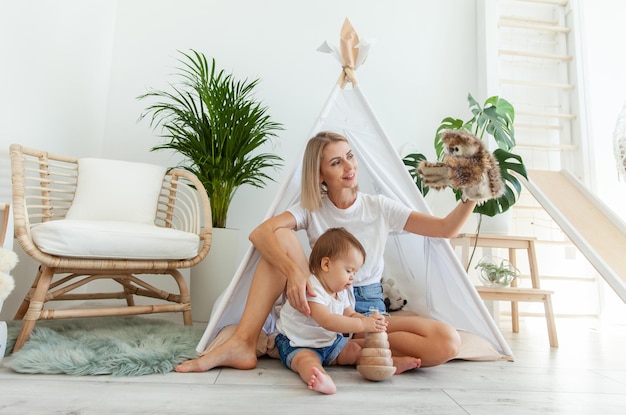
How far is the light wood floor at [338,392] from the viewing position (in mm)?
939

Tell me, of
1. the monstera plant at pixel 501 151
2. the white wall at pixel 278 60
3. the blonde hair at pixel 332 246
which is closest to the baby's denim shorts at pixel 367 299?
the blonde hair at pixel 332 246

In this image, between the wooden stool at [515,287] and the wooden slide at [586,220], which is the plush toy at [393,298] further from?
the wooden slide at [586,220]

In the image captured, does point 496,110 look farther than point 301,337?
Yes

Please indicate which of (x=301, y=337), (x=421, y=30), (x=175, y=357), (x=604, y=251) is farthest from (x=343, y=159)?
(x=421, y=30)

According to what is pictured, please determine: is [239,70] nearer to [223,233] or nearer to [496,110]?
[223,233]

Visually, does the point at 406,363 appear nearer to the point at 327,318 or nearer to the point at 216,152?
the point at 327,318

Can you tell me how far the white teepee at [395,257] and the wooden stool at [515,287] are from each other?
0.42 meters

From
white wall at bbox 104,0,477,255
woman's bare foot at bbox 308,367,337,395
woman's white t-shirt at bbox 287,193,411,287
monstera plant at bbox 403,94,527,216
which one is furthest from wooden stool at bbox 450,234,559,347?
woman's bare foot at bbox 308,367,337,395

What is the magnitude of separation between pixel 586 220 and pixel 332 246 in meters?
1.86

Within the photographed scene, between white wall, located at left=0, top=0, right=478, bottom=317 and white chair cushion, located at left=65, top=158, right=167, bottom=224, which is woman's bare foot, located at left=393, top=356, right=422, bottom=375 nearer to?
white chair cushion, located at left=65, top=158, right=167, bottom=224

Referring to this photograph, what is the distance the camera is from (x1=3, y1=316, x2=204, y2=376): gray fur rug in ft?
3.79

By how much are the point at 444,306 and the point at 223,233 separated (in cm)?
122

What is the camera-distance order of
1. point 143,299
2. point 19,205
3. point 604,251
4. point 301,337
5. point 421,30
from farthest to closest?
point 421,30, point 143,299, point 604,251, point 19,205, point 301,337

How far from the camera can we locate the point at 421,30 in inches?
119
